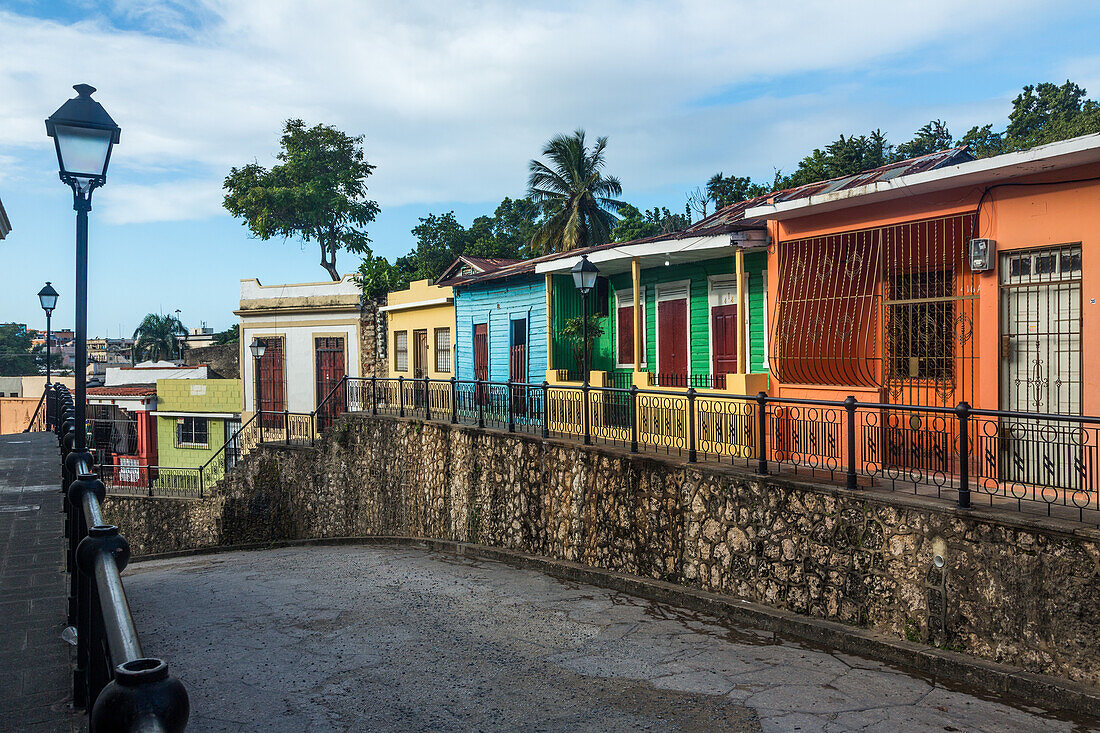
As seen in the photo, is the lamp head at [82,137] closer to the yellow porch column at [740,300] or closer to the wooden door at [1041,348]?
the yellow porch column at [740,300]

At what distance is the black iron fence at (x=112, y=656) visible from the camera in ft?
5.57

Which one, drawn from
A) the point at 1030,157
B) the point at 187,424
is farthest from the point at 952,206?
the point at 187,424

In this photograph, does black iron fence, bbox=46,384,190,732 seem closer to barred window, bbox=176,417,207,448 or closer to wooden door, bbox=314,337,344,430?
wooden door, bbox=314,337,344,430

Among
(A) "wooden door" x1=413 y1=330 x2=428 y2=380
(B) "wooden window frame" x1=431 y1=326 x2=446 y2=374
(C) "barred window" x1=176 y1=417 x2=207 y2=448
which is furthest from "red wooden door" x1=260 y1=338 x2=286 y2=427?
(B) "wooden window frame" x1=431 y1=326 x2=446 y2=374

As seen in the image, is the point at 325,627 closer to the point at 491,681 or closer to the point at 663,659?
the point at 491,681

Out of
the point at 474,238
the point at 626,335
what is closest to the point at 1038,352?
the point at 626,335

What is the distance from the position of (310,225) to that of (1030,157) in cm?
3510

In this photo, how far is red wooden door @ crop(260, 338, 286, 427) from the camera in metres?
28.0

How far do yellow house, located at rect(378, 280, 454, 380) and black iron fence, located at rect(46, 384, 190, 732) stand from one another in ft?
61.8

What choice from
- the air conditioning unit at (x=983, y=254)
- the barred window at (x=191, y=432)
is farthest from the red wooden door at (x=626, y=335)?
the barred window at (x=191, y=432)

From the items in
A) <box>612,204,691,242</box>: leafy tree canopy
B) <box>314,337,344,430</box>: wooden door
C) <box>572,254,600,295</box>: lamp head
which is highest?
<box>612,204,691,242</box>: leafy tree canopy

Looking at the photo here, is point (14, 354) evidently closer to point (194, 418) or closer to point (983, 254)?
point (194, 418)

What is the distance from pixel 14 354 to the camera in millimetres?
72875

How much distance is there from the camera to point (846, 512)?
24.7 feet
